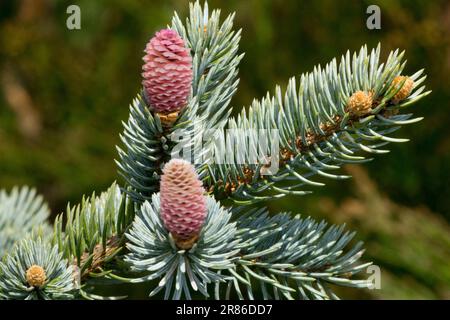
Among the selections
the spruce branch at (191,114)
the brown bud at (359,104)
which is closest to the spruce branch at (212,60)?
the spruce branch at (191,114)

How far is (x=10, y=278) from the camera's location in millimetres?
507

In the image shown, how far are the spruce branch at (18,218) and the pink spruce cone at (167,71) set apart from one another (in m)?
0.24

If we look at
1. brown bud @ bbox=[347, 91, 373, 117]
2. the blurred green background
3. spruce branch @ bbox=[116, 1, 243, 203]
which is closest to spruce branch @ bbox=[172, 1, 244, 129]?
spruce branch @ bbox=[116, 1, 243, 203]

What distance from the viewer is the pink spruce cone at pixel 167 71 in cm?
49

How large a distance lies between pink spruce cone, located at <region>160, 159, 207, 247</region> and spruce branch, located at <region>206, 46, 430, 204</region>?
0.06 m

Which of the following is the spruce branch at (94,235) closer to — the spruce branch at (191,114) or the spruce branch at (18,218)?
the spruce branch at (191,114)

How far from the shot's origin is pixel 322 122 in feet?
1.68

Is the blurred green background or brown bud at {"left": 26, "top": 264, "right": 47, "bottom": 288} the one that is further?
the blurred green background

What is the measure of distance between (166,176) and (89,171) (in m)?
1.45

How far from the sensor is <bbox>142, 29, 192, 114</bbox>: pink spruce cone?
19.3 inches

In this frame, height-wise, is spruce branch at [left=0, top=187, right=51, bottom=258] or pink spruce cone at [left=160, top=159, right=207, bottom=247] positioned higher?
spruce branch at [left=0, top=187, right=51, bottom=258]

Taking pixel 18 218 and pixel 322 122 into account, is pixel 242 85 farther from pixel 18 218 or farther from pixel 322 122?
pixel 322 122

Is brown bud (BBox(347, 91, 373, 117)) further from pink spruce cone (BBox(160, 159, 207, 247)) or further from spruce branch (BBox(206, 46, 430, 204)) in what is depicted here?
pink spruce cone (BBox(160, 159, 207, 247))
